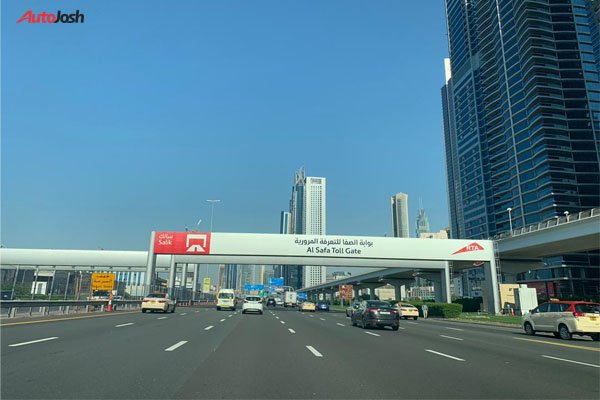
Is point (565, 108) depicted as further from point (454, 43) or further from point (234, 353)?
point (234, 353)

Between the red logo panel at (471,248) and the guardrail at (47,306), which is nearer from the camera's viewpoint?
the guardrail at (47,306)

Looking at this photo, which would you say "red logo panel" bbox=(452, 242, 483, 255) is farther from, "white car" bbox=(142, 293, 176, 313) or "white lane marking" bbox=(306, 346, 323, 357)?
"white lane marking" bbox=(306, 346, 323, 357)

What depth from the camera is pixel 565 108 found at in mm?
111750

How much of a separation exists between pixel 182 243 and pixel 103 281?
12647 millimetres

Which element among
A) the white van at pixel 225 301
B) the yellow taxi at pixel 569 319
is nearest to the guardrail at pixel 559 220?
the yellow taxi at pixel 569 319

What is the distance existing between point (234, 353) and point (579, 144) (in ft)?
410

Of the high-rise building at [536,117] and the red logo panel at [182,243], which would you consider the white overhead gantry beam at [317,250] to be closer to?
the red logo panel at [182,243]

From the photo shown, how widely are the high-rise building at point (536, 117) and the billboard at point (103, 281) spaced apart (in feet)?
318

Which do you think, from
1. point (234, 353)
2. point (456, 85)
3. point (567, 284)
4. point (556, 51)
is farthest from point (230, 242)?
point (456, 85)

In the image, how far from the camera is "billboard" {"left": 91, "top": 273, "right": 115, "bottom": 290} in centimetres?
3719

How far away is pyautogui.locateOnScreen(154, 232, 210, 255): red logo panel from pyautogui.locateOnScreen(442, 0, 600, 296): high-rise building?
283ft

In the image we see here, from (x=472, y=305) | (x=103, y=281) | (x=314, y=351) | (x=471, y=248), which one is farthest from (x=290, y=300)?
(x=314, y=351)

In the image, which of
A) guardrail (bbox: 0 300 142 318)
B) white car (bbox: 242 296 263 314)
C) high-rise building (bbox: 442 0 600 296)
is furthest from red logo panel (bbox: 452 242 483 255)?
high-rise building (bbox: 442 0 600 296)

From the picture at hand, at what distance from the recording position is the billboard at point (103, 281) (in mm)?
37188
